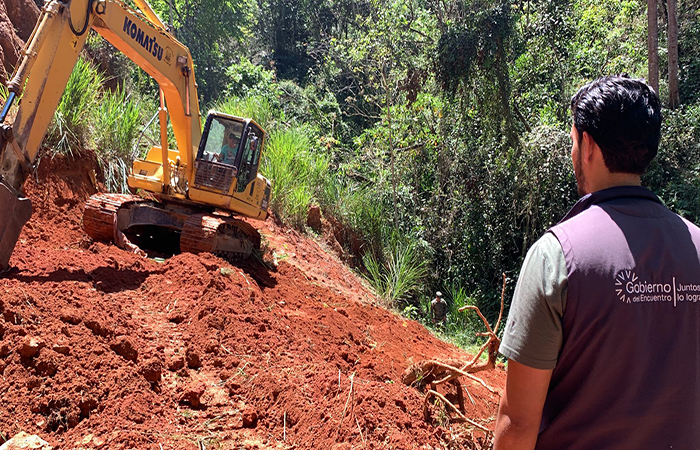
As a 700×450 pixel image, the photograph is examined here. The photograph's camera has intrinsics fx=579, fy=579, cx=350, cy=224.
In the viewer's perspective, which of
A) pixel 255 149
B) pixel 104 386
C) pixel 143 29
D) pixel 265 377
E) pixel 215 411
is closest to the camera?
pixel 104 386

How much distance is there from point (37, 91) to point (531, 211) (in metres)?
10.7

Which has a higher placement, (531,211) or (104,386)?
(531,211)

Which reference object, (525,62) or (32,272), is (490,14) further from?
(32,272)

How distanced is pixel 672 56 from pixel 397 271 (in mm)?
7965

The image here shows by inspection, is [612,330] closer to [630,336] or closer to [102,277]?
[630,336]

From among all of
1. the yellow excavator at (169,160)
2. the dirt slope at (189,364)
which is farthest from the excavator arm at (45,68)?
the dirt slope at (189,364)

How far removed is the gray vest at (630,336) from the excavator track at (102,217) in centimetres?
776

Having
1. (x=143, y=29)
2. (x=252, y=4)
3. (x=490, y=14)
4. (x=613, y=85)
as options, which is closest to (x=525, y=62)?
(x=490, y=14)

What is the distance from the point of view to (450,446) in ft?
13.0

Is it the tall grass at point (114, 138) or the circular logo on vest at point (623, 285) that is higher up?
the tall grass at point (114, 138)

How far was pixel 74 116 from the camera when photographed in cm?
1006

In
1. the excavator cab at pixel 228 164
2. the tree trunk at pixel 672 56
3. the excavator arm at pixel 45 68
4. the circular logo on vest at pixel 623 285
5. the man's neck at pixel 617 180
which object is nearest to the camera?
the circular logo on vest at pixel 623 285

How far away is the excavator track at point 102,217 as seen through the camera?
8320 millimetres

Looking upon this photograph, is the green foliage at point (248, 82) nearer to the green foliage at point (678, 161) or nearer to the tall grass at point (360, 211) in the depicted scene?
the tall grass at point (360, 211)
